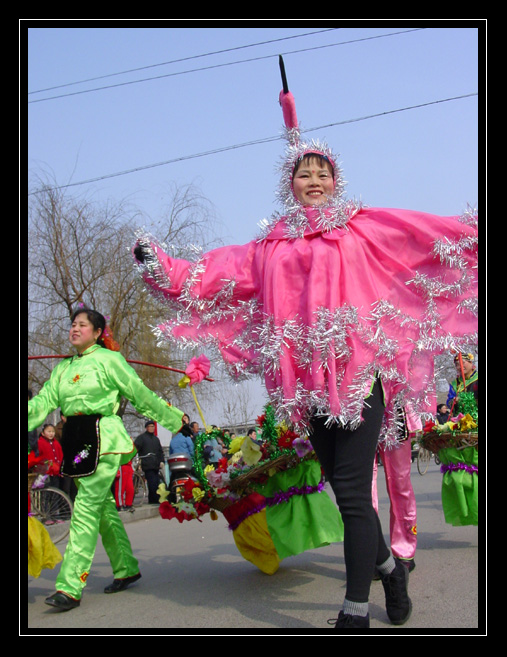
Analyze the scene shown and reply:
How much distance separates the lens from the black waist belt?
4.14 meters

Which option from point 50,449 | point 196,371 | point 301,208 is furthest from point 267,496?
point 50,449

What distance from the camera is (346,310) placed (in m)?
2.85

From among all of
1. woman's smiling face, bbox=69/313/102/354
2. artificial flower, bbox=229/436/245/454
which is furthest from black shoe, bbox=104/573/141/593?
woman's smiling face, bbox=69/313/102/354

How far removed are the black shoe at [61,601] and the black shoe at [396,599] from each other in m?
1.86

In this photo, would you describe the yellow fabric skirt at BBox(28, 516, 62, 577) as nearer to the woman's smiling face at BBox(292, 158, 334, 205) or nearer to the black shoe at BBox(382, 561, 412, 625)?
the black shoe at BBox(382, 561, 412, 625)

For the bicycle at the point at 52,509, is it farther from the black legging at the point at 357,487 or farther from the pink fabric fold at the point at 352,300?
the black legging at the point at 357,487

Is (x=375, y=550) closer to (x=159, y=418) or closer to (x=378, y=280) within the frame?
(x=378, y=280)

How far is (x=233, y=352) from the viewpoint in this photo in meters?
3.46

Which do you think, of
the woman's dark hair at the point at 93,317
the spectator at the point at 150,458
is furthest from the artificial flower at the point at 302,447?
the spectator at the point at 150,458

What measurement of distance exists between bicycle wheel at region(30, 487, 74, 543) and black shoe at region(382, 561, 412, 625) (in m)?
5.34

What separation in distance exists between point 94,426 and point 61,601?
102cm
